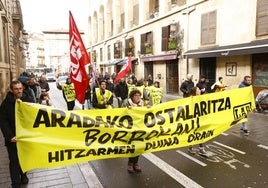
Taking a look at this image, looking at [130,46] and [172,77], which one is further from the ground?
[130,46]

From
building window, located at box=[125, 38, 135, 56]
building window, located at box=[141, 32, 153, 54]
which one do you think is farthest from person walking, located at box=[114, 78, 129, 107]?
building window, located at box=[125, 38, 135, 56]

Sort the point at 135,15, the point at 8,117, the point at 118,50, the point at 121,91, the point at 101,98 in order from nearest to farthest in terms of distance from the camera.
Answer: the point at 8,117 < the point at 101,98 < the point at 121,91 < the point at 135,15 < the point at 118,50

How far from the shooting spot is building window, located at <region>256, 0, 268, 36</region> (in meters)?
12.2

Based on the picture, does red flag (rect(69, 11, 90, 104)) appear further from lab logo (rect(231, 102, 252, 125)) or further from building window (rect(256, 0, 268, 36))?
building window (rect(256, 0, 268, 36))

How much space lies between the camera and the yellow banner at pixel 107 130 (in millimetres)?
3967

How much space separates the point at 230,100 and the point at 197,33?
11.6 metres

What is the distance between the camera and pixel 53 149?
407cm

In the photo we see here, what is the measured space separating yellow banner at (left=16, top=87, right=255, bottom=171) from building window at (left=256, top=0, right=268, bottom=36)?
8.21 meters

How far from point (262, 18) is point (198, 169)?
9.93m

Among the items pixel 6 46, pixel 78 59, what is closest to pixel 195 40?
pixel 6 46

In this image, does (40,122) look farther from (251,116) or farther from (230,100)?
(251,116)

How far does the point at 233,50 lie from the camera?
43.5 ft

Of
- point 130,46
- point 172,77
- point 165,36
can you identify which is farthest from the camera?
point 130,46

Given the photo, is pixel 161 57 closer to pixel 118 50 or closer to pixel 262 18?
pixel 262 18
